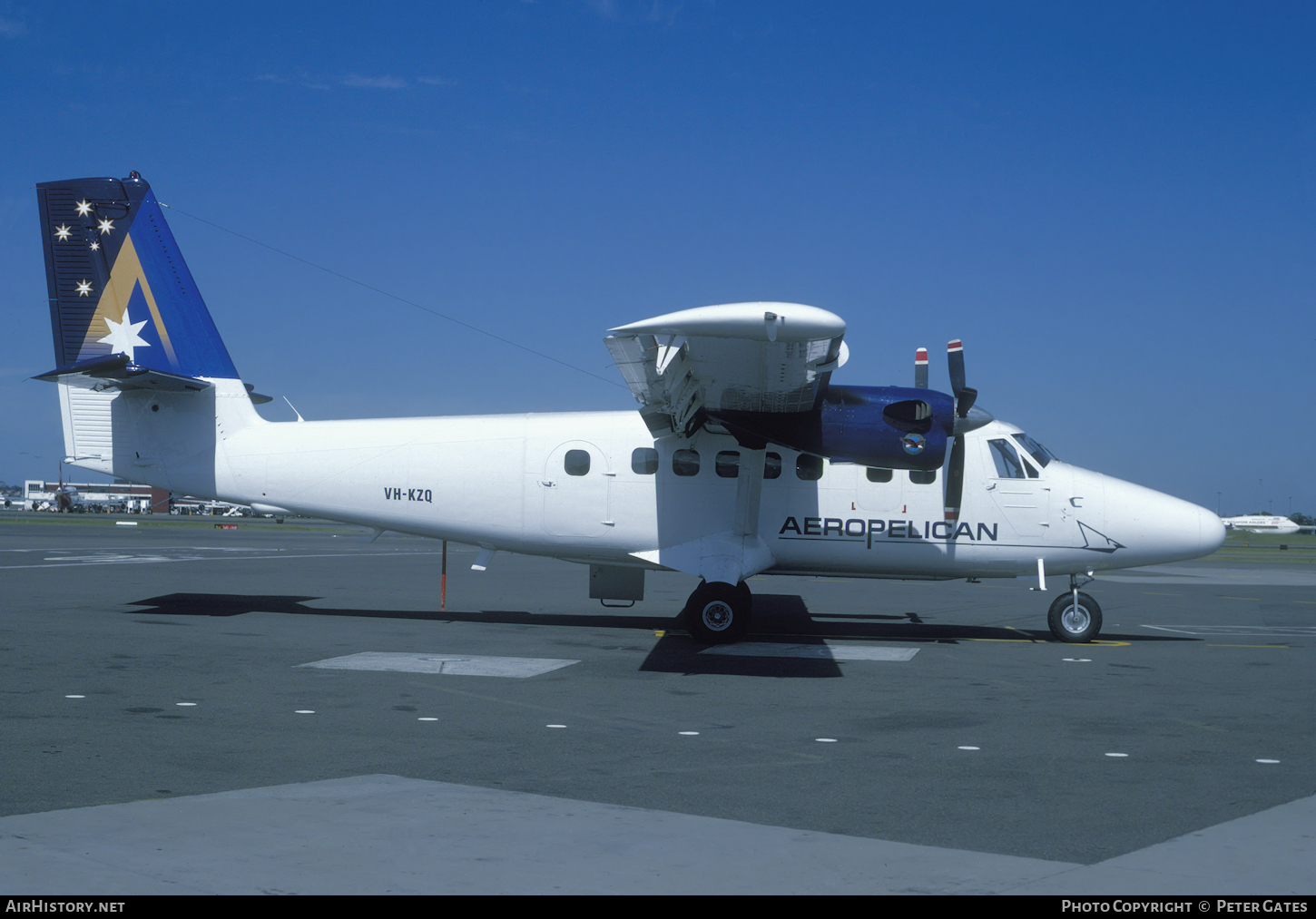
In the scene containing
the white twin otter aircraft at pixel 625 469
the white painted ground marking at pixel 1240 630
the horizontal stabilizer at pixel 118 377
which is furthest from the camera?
the white painted ground marking at pixel 1240 630

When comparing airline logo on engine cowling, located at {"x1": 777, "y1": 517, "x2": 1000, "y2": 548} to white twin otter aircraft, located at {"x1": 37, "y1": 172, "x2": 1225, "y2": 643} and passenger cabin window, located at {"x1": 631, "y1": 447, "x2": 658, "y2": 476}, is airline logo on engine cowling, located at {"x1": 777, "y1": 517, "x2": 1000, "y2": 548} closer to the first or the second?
white twin otter aircraft, located at {"x1": 37, "y1": 172, "x2": 1225, "y2": 643}

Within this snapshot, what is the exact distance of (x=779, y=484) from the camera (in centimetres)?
1405

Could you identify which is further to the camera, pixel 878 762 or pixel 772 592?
pixel 772 592

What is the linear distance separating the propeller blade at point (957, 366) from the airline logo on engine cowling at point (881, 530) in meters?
1.85

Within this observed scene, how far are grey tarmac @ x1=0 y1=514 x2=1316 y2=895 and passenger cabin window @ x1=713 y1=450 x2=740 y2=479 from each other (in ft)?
7.71

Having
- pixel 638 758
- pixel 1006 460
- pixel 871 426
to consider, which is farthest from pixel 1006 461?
pixel 638 758

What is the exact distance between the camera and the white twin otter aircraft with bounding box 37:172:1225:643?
1350 cm

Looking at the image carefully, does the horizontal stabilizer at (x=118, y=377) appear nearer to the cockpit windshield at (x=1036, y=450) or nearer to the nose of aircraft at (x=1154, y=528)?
the cockpit windshield at (x=1036, y=450)

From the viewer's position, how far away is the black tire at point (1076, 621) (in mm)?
14047

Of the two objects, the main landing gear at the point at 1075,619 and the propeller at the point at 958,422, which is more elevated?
the propeller at the point at 958,422

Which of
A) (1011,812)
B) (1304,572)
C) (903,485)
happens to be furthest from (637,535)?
(1304,572)

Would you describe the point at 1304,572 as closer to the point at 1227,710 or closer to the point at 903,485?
the point at 903,485

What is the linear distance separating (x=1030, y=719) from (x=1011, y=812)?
316cm

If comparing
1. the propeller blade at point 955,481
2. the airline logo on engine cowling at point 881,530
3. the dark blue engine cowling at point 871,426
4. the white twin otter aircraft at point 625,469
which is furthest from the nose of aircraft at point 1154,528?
the dark blue engine cowling at point 871,426
